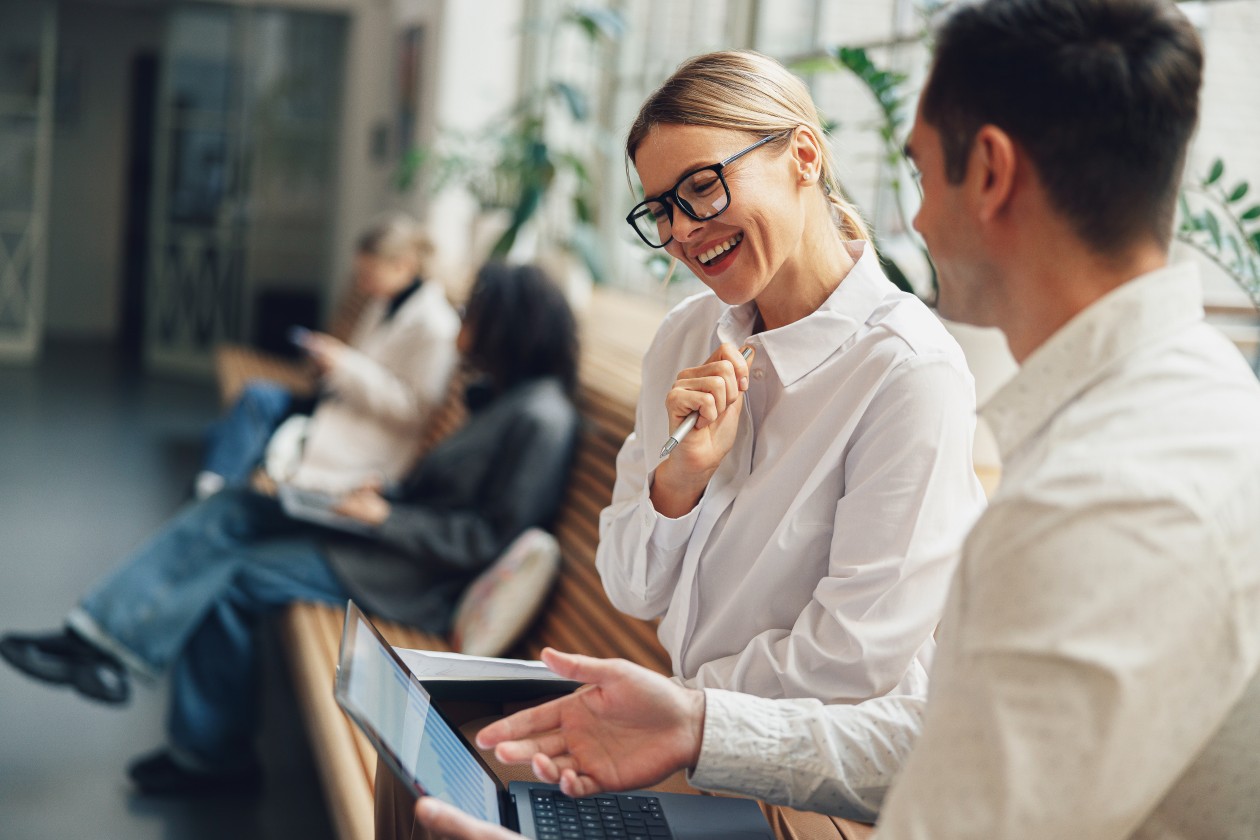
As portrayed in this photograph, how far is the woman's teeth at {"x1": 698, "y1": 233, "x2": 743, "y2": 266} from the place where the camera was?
1.52 m

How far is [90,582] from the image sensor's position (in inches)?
172

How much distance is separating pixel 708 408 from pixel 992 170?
0.56 m

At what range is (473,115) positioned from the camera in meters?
6.68

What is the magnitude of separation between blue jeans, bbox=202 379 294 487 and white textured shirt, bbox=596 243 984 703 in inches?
133

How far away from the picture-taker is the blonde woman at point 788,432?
1386mm

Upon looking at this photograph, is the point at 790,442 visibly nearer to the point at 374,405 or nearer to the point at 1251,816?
the point at 1251,816

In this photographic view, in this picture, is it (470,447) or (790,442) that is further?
(470,447)

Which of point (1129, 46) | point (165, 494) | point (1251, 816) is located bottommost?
point (165, 494)

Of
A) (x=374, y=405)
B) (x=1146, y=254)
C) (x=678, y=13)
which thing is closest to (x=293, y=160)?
(x=678, y=13)

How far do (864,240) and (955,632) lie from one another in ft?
2.68

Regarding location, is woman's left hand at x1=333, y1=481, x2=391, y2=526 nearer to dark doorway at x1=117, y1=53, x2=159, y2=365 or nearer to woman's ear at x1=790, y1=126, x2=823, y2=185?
woman's ear at x1=790, y1=126, x2=823, y2=185

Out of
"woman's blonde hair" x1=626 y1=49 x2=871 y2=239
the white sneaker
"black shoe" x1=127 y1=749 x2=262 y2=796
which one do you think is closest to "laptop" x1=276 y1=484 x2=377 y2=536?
"black shoe" x1=127 y1=749 x2=262 y2=796

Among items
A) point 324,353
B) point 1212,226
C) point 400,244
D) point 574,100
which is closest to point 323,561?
point 324,353

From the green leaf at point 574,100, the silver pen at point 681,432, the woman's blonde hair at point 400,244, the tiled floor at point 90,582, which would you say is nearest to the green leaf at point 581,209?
the green leaf at point 574,100
